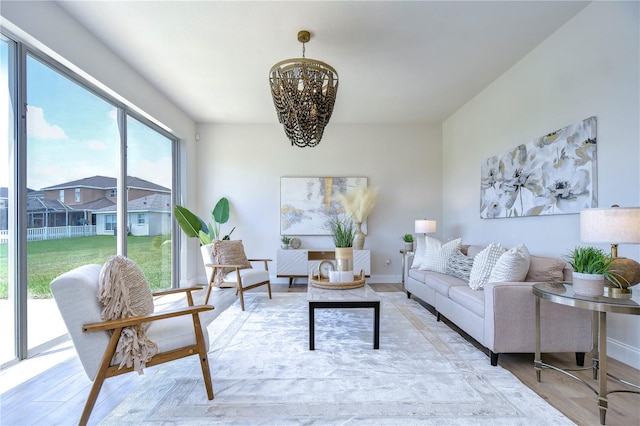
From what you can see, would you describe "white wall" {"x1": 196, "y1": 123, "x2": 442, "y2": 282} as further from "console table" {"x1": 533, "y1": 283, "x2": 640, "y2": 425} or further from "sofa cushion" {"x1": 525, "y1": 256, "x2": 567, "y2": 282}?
"console table" {"x1": 533, "y1": 283, "x2": 640, "y2": 425}

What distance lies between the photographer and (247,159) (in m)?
5.50

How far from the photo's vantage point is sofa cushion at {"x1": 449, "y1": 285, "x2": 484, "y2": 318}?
244 cm

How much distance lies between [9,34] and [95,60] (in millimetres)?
735

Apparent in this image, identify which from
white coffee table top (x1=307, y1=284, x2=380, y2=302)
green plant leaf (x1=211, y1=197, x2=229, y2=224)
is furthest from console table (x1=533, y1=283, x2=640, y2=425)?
green plant leaf (x1=211, y1=197, x2=229, y2=224)

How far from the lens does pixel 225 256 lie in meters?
4.07

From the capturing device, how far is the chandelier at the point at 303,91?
8.57 feet

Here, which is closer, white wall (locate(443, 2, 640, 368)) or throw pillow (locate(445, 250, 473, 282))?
white wall (locate(443, 2, 640, 368))

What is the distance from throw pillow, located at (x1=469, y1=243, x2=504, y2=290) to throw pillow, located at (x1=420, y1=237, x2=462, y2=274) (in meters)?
0.74

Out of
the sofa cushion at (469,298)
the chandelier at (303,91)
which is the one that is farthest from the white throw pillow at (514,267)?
the chandelier at (303,91)

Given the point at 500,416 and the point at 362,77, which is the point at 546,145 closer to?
the point at 362,77

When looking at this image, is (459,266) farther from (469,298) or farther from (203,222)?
(203,222)

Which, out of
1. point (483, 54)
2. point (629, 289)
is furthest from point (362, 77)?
point (629, 289)

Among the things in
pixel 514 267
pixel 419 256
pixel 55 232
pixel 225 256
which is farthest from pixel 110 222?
pixel 514 267

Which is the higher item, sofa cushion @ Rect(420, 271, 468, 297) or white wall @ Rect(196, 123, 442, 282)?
white wall @ Rect(196, 123, 442, 282)
